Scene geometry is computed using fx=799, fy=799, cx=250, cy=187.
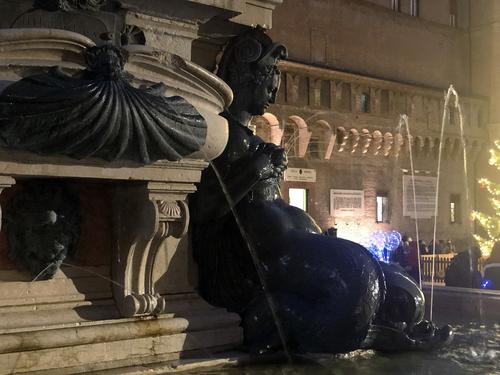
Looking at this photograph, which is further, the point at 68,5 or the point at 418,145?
the point at 418,145

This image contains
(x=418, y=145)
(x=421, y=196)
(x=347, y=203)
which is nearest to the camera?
(x=347, y=203)

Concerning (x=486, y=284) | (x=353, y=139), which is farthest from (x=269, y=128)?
(x=486, y=284)

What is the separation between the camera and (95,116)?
2400mm

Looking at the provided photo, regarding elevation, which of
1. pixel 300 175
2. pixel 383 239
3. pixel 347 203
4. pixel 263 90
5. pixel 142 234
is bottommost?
pixel 383 239

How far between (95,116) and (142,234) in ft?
1.71

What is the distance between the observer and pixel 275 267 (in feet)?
10.0

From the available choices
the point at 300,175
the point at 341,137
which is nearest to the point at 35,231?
the point at 300,175

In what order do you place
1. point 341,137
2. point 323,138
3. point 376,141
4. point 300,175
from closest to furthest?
point 300,175
point 323,138
point 341,137
point 376,141

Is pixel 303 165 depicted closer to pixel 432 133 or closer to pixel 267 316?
pixel 432 133

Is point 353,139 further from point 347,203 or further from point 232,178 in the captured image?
point 232,178

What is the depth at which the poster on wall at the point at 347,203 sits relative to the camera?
2325 centimetres

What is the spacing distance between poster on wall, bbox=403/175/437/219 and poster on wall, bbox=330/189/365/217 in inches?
88.3

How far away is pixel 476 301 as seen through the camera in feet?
17.8

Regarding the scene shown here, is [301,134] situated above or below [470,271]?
above
